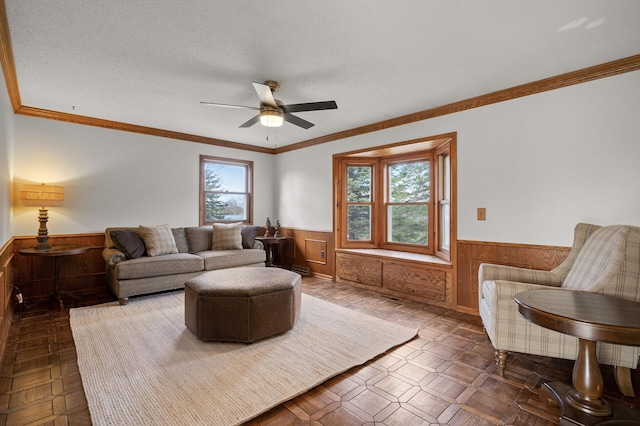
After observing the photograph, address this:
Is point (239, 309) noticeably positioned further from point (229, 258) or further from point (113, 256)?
point (113, 256)

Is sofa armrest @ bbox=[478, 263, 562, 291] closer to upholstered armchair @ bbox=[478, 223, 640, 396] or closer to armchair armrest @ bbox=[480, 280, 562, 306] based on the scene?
upholstered armchair @ bbox=[478, 223, 640, 396]

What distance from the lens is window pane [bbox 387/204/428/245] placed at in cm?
458

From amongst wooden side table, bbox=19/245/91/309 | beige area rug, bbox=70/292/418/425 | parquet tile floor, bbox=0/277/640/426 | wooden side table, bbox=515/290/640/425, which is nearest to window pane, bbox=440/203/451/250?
parquet tile floor, bbox=0/277/640/426

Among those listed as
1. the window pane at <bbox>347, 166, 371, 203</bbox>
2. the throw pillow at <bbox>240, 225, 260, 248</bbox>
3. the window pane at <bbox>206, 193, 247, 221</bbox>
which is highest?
the window pane at <bbox>347, 166, 371, 203</bbox>

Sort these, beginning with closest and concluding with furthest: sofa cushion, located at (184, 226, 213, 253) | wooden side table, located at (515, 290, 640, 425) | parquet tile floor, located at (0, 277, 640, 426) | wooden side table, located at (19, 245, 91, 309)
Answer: wooden side table, located at (515, 290, 640, 425), parquet tile floor, located at (0, 277, 640, 426), wooden side table, located at (19, 245, 91, 309), sofa cushion, located at (184, 226, 213, 253)

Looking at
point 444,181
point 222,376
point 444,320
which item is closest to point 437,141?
point 444,181

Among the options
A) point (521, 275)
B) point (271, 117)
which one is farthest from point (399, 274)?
point (271, 117)

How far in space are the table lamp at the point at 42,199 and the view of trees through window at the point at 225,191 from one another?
2.12 m

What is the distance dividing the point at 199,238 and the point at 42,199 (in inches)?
77.4

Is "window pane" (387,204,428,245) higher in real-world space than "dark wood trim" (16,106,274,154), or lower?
lower

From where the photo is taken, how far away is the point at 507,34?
219 centimetres

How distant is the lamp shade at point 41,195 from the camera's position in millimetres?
3540

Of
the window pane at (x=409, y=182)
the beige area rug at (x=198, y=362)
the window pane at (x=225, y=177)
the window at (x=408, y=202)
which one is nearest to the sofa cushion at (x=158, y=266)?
the beige area rug at (x=198, y=362)

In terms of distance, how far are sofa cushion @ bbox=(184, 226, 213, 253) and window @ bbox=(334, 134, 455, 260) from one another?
7.07 feet
